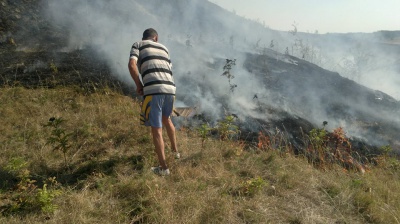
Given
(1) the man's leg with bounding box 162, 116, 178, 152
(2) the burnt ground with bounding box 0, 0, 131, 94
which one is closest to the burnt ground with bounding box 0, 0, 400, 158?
(2) the burnt ground with bounding box 0, 0, 131, 94

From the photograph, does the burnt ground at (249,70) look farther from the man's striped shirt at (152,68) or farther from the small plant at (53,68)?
the man's striped shirt at (152,68)

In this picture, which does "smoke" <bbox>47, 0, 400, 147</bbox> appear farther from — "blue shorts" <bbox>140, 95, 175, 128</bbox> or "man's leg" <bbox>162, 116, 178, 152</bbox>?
"blue shorts" <bbox>140, 95, 175, 128</bbox>

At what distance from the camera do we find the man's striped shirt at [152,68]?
2980 mm

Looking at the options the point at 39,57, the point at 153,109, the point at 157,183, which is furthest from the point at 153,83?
the point at 39,57

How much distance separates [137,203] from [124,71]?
496 cm

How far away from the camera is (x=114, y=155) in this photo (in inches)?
134

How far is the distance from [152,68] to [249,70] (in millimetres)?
7452

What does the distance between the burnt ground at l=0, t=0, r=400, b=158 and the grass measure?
1898mm

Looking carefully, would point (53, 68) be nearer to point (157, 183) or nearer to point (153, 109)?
point (153, 109)

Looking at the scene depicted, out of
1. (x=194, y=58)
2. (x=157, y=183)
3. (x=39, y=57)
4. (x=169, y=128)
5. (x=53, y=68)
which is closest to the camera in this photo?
(x=157, y=183)

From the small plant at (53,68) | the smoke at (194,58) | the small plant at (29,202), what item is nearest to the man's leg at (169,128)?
the small plant at (29,202)

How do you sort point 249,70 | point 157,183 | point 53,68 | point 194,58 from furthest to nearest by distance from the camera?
point 249,70 < point 194,58 < point 53,68 < point 157,183

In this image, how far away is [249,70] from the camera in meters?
10.0

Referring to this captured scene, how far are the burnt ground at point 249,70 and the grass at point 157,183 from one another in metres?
1.90
